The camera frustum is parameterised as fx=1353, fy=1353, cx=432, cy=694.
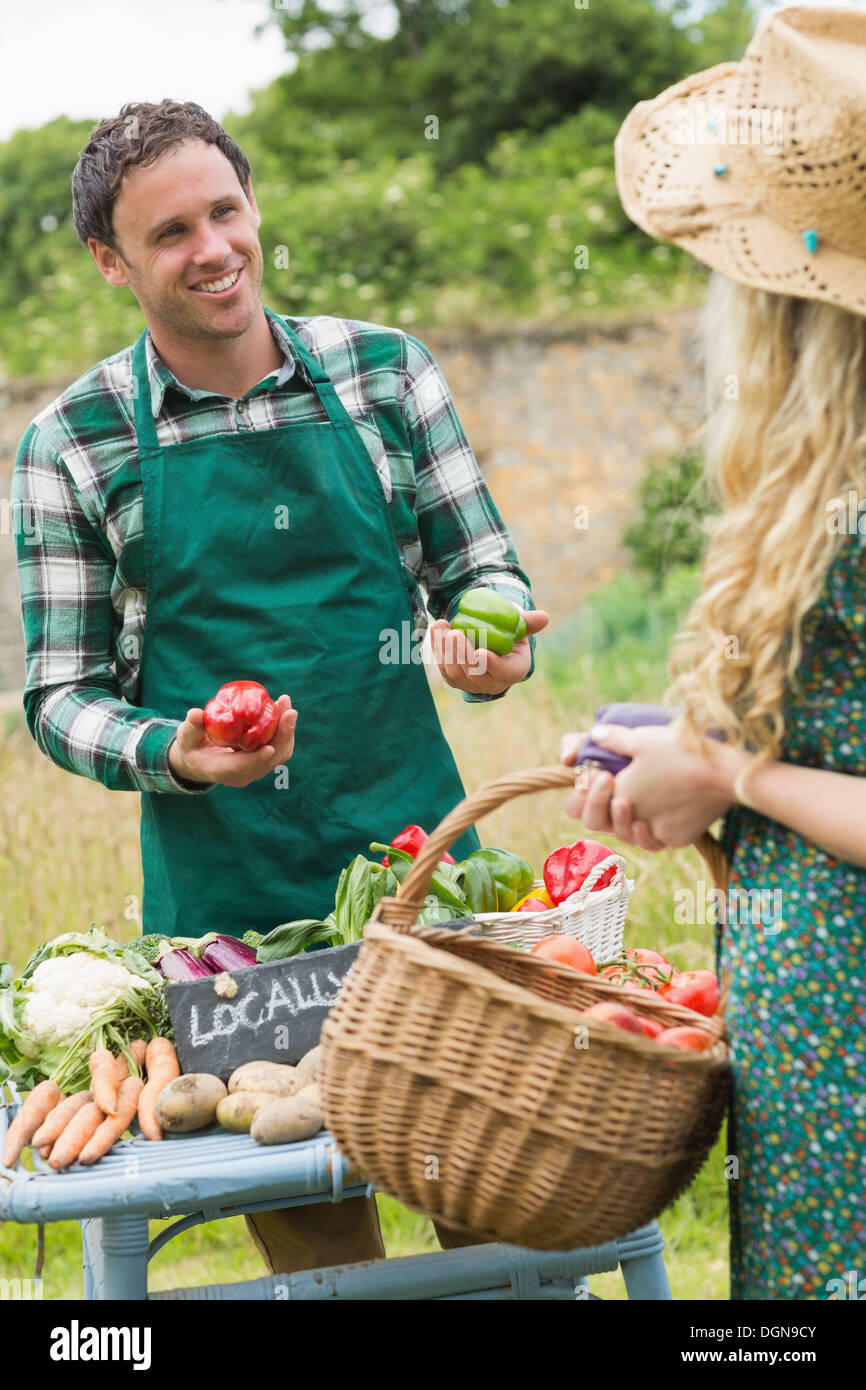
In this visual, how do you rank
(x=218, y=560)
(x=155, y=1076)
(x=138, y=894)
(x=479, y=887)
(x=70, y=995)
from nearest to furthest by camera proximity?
(x=155, y=1076) < (x=70, y=995) < (x=479, y=887) < (x=218, y=560) < (x=138, y=894)

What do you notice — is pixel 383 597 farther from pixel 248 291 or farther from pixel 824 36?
pixel 824 36

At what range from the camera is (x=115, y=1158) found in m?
1.77

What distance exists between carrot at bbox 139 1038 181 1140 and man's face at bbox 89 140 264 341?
1.31 meters

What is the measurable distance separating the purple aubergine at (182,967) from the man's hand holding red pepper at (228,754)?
0.29 m

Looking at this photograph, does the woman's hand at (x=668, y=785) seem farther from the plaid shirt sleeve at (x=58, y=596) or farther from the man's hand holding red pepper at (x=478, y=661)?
the plaid shirt sleeve at (x=58, y=596)

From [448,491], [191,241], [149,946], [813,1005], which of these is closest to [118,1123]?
[149,946]

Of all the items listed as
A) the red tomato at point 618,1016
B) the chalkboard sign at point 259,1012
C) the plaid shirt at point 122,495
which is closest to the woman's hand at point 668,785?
the red tomato at point 618,1016

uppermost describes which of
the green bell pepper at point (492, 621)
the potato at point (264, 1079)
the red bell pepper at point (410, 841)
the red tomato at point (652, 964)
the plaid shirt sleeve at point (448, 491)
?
the plaid shirt sleeve at point (448, 491)

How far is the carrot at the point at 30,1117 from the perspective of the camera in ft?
5.98

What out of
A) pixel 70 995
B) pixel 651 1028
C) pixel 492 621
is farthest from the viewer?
pixel 492 621

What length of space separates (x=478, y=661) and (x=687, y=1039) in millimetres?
928

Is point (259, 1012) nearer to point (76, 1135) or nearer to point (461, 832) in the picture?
point (76, 1135)

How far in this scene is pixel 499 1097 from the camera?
1451 mm
